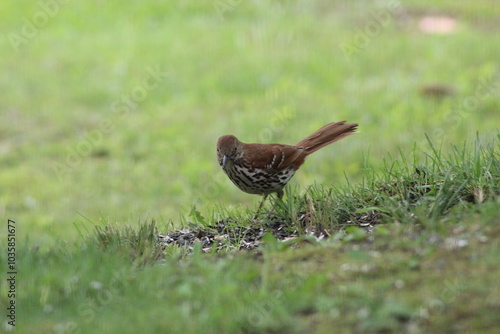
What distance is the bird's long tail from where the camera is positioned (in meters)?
6.54

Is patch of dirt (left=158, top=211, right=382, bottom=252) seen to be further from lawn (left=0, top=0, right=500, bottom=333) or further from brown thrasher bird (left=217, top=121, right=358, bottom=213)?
brown thrasher bird (left=217, top=121, right=358, bottom=213)

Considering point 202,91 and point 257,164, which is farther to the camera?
point 202,91

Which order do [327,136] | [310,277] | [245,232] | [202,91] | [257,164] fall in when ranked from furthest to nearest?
[202,91], [327,136], [257,164], [245,232], [310,277]

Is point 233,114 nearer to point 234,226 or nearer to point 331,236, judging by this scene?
point 234,226

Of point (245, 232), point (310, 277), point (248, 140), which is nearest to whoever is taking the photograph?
point (310, 277)

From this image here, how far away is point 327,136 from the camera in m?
6.60

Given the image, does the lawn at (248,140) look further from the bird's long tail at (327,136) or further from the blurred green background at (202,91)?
the bird's long tail at (327,136)

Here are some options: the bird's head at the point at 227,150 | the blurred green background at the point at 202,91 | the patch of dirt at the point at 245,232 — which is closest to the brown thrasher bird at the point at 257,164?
the bird's head at the point at 227,150

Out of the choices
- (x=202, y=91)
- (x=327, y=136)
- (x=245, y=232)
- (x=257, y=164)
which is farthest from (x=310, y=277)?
(x=202, y=91)

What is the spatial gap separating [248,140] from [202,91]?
2391 mm

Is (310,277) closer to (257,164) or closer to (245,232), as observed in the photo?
(245,232)

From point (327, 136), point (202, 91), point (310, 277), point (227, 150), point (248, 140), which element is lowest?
point (248, 140)

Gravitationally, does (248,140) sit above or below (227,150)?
below

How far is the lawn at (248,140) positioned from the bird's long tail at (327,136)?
33 centimetres
